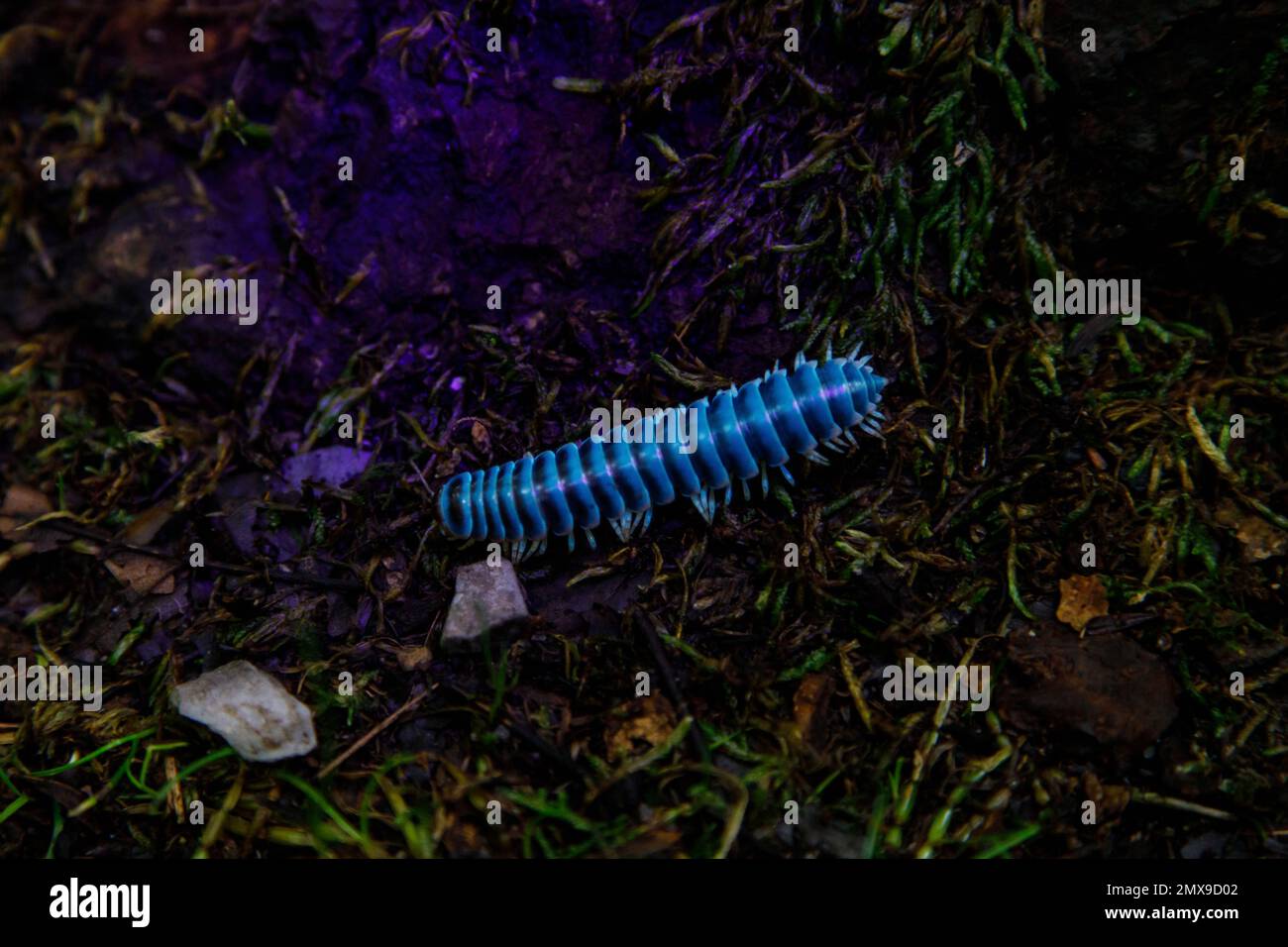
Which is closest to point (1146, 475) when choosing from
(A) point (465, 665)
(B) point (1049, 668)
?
(B) point (1049, 668)

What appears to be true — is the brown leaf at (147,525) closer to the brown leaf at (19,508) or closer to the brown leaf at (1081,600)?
the brown leaf at (19,508)

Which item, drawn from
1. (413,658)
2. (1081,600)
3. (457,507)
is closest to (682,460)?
(457,507)

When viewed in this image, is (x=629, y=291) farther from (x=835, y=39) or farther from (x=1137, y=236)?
(x=1137, y=236)

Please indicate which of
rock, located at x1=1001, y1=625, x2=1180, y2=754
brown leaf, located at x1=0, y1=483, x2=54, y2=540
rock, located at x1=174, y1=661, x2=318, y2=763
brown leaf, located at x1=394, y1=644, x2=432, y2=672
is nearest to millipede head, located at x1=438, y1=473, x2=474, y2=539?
brown leaf, located at x1=394, y1=644, x2=432, y2=672

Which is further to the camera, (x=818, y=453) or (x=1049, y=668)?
(x=818, y=453)

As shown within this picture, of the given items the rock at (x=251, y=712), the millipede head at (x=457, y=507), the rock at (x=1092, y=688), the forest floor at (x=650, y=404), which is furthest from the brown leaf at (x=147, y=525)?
the rock at (x=1092, y=688)

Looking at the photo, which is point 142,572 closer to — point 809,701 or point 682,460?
point 682,460
